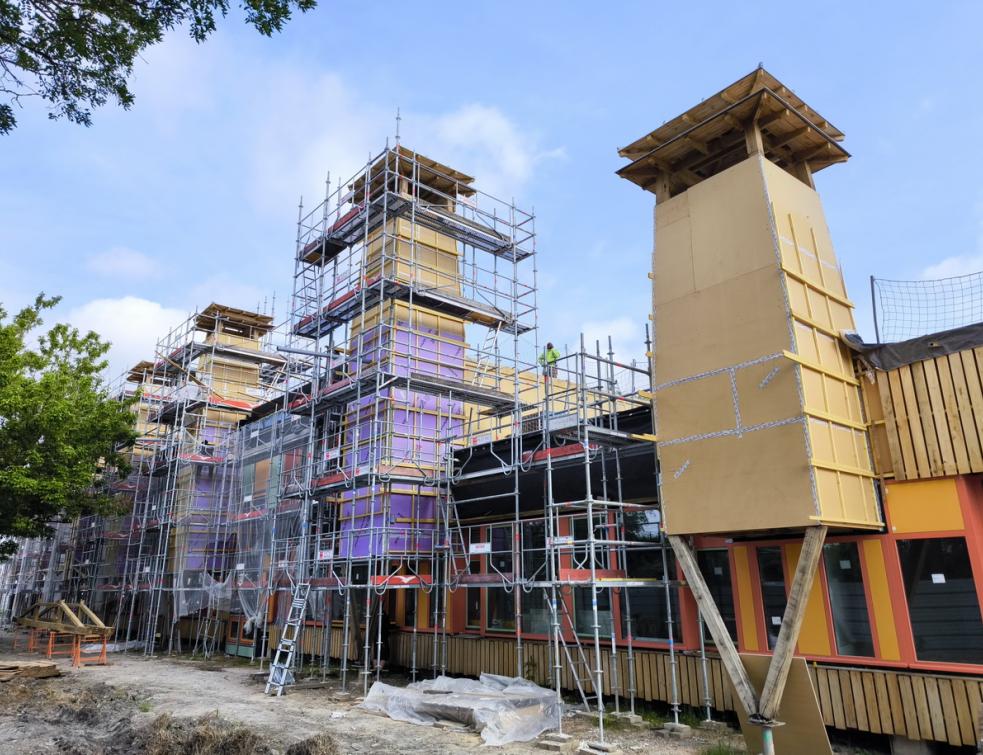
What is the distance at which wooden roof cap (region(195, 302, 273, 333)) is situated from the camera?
82.8 ft

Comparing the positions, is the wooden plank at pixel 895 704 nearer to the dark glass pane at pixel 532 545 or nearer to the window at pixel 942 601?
the window at pixel 942 601

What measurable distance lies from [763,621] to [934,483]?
10.5 feet

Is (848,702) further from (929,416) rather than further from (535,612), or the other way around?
(535,612)

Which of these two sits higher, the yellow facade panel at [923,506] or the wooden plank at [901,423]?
the wooden plank at [901,423]

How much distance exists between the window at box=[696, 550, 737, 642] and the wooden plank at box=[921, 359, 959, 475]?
3.50 m

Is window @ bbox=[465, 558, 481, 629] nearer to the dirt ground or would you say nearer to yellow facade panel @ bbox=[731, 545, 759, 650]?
the dirt ground

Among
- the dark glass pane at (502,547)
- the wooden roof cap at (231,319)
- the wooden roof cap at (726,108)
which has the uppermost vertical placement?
the wooden roof cap at (231,319)

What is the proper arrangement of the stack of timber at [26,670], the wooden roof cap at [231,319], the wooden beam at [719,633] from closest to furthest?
the wooden beam at [719,633]
the stack of timber at [26,670]
the wooden roof cap at [231,319]

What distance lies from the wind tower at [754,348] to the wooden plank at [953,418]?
43.1 inches

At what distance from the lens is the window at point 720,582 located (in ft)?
36.3

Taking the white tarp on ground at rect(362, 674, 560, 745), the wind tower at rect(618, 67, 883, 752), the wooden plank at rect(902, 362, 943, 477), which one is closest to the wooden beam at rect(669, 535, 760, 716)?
the wind tower at rect(618, 67, 883, 752)

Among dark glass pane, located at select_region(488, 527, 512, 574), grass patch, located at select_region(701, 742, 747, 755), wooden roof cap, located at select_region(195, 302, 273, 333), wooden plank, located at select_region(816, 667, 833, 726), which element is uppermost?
wooden roof cap, located at select_region(195, 302, 273, 333)

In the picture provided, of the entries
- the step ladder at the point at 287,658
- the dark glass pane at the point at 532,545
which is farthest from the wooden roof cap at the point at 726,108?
the step ladder at the point at 287,658

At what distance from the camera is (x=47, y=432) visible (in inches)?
810
